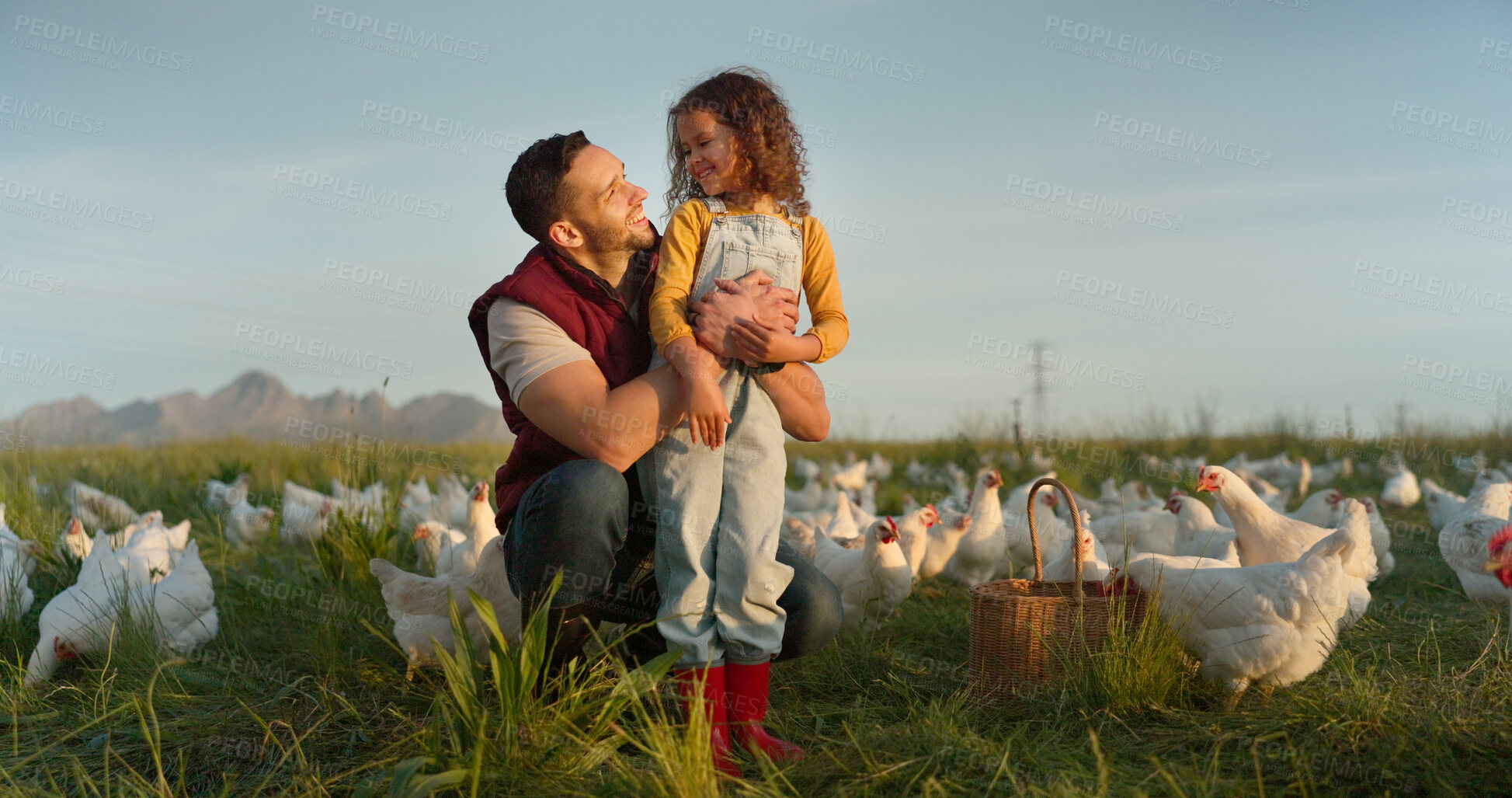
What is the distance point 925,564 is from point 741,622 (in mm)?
3488

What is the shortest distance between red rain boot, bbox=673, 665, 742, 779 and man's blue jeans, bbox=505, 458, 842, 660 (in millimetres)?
343

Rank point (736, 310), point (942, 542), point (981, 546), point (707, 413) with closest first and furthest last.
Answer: point (707, 413), point (736, 310), point (942, 542), point (981, 546)

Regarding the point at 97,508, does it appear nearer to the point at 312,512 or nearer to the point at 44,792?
the point at 312,512

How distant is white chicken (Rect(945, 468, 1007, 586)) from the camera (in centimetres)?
597

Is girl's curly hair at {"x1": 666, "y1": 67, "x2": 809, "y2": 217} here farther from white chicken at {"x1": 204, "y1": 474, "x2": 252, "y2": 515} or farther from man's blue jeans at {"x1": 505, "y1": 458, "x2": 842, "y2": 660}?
white chicken at {"x1": 204, "y1": 474, "x2": 252, "y2": 515}

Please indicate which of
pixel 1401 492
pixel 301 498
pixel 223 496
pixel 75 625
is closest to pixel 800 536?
pixel 75 625

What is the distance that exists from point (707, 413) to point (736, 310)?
31 centimetres

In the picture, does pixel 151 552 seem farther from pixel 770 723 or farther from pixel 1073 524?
pixel 1073 524

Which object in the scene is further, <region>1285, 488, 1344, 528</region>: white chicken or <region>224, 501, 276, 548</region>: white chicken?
<region>1285, 488, 1344, 528</region>: white chicken

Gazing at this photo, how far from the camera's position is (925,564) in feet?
19.2

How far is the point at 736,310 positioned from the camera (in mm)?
2572

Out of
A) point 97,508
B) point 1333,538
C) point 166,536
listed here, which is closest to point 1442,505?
point 1333,538

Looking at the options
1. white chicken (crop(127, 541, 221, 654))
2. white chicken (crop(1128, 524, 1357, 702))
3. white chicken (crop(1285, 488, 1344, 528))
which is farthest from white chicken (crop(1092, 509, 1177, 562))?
white chicken (crop(127, 541, 221, 654))

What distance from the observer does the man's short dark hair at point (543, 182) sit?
9.11 feet
